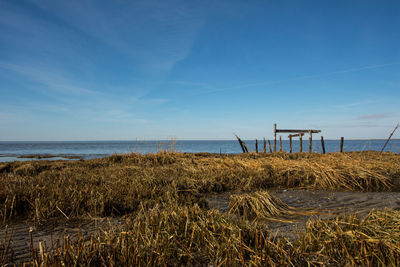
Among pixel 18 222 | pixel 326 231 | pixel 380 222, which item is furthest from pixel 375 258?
pixel 18 222

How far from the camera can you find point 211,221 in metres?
2.89

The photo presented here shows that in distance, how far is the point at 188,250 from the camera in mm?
2305

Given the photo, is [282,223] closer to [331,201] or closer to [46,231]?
[331,201]

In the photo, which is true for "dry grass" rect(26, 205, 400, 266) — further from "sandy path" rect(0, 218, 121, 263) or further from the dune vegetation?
"sandy path" rect(0, 218, 121, 263)

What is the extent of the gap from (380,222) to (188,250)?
2577 millimetres

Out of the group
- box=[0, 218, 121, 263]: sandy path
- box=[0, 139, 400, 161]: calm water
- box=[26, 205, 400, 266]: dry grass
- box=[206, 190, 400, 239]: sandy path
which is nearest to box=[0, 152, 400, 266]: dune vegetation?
box=[26, 205, 400, 266]: dry grass

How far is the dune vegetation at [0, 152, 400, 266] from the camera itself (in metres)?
2.11

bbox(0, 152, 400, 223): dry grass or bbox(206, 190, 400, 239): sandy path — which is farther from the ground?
bbox(0, 152, 400, 223): dry grass

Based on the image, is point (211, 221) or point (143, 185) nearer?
point (211, 221)

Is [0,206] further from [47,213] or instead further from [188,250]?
[188,250]

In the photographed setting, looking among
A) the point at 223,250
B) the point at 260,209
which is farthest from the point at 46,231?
the point at 260,209

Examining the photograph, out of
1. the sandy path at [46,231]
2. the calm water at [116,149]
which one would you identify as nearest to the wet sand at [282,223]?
the sandy path at [46,231]

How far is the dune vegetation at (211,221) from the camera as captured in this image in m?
2.11

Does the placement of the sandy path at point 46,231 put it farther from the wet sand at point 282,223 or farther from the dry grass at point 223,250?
the dry grass at point 223,250
